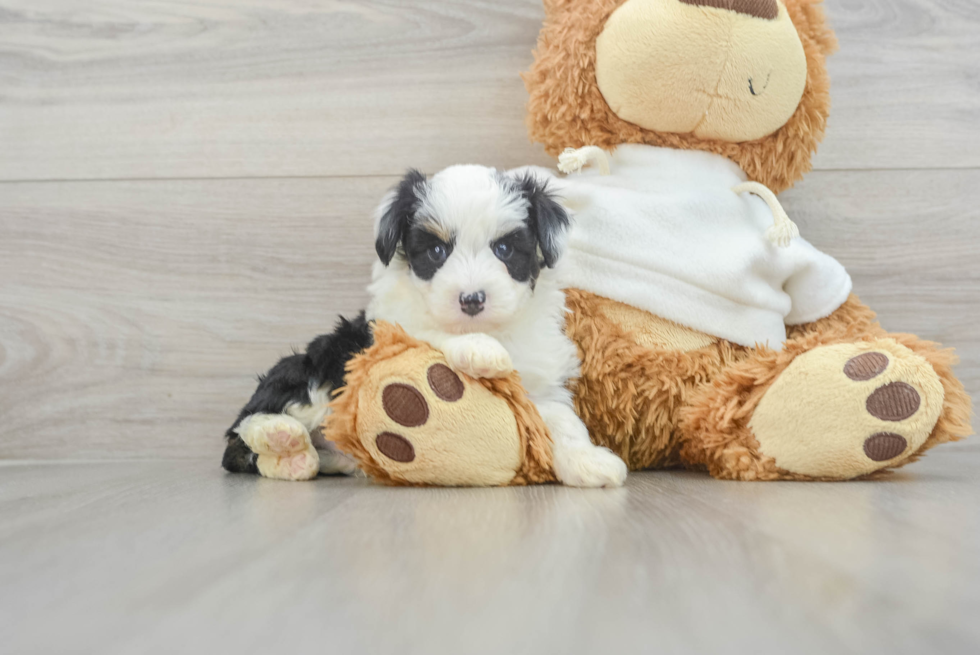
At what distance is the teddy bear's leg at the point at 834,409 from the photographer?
891 mm

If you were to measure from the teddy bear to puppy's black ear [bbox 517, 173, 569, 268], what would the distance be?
0.31ft

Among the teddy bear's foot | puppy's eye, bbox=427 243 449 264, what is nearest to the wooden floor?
the teddy bear's foot

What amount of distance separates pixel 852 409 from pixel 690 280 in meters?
0.31

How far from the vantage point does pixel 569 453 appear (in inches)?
37.1

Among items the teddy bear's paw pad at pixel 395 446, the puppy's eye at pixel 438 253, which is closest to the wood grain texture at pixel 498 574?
the teddy bear's paw pad at pixel 395 446

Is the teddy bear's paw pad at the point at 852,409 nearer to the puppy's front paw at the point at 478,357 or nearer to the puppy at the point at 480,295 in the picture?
the puppy at the point at 480,295

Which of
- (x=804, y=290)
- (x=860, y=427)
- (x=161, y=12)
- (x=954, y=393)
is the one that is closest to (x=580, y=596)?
(x=860, y=427)

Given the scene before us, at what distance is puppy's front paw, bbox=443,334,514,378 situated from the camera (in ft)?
2.93

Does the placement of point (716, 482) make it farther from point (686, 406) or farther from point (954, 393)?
point (954, 393)

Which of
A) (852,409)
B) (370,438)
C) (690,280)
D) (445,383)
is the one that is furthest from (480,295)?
(852,409)

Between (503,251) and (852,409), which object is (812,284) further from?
(503,251)

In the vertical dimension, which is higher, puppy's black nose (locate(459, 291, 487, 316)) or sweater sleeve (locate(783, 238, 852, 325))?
puppy's black nose (locate(459, 291, 487, 316))

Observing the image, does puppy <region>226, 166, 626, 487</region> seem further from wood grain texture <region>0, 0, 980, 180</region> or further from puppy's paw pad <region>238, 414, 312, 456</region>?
wood grain texture <region>0, 0, 980, 180</region>

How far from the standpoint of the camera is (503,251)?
38.9 inches
